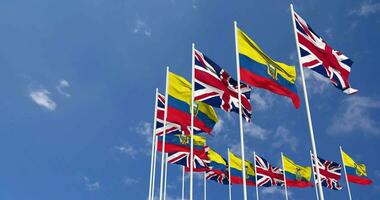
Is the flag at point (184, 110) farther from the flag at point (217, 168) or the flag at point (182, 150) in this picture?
the flag at point (217, 168)

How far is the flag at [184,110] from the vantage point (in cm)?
1998

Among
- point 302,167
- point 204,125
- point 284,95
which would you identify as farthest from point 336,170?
point 284,95

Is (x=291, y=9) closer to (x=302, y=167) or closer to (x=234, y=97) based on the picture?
(x=234, y=97)

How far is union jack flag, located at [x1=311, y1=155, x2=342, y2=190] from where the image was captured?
33.7 m

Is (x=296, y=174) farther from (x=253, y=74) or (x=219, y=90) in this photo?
(x=253, y=74)

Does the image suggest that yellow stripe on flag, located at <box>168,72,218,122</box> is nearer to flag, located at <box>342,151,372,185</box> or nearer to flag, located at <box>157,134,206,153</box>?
flag, located at <box>157,134,206,153</box>

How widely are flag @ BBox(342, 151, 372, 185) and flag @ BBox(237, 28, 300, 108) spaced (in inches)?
947

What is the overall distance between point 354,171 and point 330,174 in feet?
14.1

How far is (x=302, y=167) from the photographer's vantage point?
119 ft

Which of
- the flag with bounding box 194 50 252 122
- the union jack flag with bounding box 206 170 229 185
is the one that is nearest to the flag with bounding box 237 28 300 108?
the flag with bounding box 194 50 252 122

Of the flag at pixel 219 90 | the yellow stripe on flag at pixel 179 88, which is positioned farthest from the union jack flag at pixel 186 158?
the flag at pixel 219 90

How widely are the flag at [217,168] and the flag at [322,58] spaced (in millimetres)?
17909

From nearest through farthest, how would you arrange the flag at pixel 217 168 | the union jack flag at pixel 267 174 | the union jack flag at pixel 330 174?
the union jack flag at pixel 267 174 → the flag at pixel 217 168 → the union jack flag at pixel 330 174

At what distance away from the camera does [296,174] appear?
117 feet
